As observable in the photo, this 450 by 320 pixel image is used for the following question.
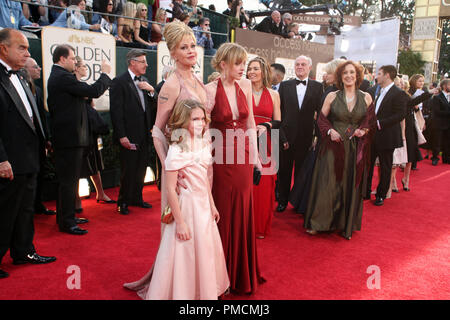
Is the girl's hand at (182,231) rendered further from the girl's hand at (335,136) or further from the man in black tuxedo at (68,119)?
the girl's hand at (335,136)

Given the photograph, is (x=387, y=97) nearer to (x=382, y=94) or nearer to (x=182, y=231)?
(x=382, y=94)

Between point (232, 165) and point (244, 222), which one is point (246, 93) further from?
point (244, 222)

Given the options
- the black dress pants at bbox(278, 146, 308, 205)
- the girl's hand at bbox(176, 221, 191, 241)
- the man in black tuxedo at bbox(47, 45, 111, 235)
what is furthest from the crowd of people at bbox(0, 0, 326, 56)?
the girl's hand at bbox(176, 221, 191, 241)

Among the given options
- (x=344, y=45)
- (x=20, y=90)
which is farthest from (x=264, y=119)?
(x=344, y=45)

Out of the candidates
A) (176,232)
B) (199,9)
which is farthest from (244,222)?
(199,9)

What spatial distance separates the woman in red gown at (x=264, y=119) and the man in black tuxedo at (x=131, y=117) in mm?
1567

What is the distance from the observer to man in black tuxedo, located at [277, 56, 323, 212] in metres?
5.04

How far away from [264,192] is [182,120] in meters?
2.13

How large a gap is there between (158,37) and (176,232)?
21.3 ft

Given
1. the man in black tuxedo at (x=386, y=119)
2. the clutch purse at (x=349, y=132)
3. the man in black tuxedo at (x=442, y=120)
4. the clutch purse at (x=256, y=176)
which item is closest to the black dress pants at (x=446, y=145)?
the man in black tuxedo at (x=442, y=120)

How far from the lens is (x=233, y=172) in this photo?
2.83 metres

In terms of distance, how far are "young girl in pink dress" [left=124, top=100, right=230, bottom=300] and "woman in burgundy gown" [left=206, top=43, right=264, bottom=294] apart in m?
0.35

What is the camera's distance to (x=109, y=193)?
19.8ft

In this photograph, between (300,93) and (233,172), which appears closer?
(233,172)
